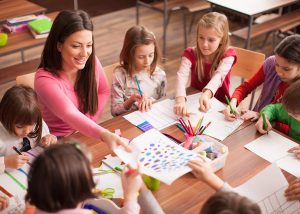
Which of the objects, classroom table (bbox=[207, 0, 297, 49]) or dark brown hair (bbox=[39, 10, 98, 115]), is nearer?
dark brown hair (bbox=[39, 10, 98, 115])

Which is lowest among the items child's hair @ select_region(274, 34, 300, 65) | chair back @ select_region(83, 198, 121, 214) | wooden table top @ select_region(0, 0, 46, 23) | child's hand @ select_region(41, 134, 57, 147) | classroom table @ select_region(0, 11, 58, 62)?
classroom table @ select_region(0, 11, 58, 62)

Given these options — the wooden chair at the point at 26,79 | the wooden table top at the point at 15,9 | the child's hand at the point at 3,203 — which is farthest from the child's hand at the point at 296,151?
the wooden table top at the point at 15,9

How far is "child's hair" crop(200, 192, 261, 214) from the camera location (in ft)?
3.45

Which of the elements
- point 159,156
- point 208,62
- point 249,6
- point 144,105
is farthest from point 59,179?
point 249,6

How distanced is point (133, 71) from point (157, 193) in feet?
3.15

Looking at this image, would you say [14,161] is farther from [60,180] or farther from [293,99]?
[293,99]

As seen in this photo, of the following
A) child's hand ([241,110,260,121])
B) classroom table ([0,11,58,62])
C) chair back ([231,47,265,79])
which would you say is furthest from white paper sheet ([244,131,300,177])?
classroom table ([0,11,58,62])

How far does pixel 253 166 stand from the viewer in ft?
5.46

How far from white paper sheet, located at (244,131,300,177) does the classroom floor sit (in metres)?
1.74

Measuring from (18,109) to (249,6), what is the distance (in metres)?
2.64

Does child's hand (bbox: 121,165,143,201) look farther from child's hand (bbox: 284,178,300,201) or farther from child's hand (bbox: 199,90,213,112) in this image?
child's hand (bbox: 199,90,213,112)

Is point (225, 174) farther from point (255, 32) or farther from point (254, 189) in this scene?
point (255, 32)

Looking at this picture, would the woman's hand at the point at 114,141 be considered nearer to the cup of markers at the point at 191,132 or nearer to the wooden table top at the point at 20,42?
the cup of markers at the point at 191,132

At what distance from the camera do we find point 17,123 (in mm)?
1658
